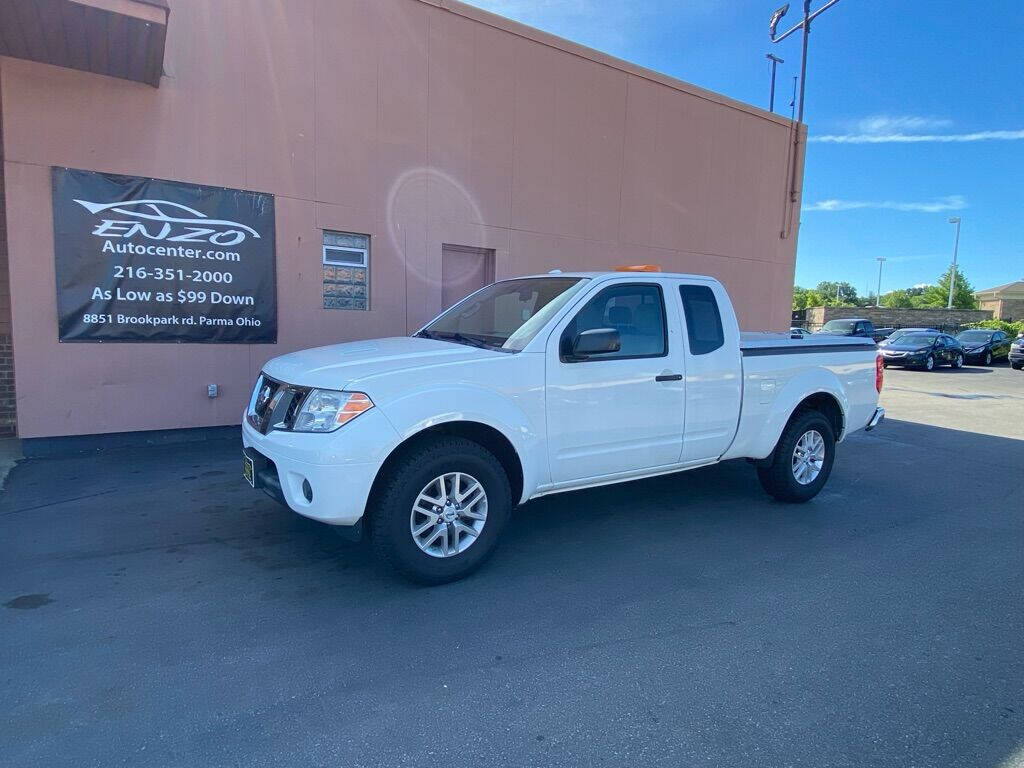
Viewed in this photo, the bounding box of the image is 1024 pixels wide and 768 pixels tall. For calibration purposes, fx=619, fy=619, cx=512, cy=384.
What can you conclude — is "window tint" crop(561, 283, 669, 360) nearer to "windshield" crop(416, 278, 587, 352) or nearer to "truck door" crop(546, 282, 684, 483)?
"truck door" crop(546, 282, 684, 483)

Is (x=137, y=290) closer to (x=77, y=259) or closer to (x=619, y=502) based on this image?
(x=77, y=259)

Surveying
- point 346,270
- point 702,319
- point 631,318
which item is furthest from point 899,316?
point 631,318

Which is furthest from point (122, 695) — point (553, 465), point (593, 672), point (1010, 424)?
point (1010, 424)

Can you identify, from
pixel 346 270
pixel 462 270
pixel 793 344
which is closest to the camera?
pixel 793 344

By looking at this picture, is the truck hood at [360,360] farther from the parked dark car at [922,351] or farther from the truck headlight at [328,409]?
the parked dark car at [922,351]

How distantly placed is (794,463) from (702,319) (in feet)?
5.65

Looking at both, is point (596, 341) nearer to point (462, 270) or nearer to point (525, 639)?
point (525, 639)

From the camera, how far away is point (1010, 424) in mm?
10500

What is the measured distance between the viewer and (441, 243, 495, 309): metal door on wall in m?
9.09

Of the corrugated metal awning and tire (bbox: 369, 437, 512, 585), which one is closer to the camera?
tire (bbox: 369, 437, 512, 585)

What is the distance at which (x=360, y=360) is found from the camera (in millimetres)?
3797

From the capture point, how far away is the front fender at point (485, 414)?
349 centimetres

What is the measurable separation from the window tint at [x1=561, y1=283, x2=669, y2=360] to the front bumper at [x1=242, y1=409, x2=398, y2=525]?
5.14 ft

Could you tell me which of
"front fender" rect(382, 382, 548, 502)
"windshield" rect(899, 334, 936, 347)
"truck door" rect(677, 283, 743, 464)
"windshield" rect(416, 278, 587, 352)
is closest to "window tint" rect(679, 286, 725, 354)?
"truck door" rect(677, 283, 743, 464)
